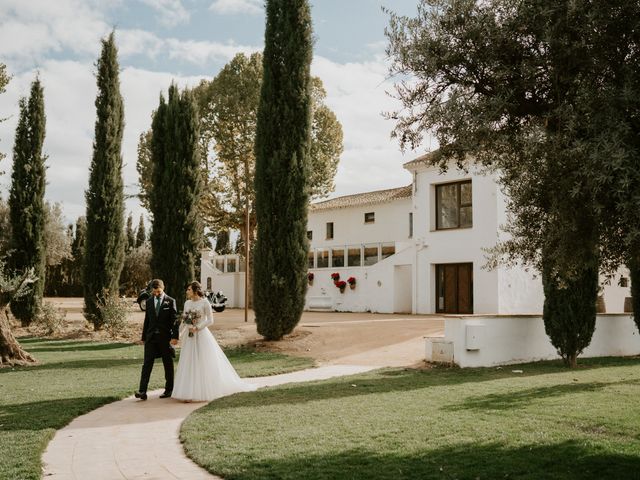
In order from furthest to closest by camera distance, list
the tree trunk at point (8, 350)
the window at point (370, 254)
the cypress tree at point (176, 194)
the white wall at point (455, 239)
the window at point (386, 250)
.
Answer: the window at point (370, 254) → the window at point (386, 250) → the white wall at point (455, 239) → the cypress tree at point (176, 194) → the tree trunk at point (8, 350)

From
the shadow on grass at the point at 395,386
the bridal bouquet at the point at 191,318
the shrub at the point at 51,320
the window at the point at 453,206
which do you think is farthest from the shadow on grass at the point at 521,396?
the shrub at the point at 51,320

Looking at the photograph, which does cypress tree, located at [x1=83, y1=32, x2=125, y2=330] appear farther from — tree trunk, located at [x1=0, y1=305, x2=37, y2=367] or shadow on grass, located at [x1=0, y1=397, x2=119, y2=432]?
shadow on grass, located at [x1=0, y1=397, x2=119, y2=432]

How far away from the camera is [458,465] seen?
20.4ft

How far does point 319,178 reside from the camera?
37.4 meters

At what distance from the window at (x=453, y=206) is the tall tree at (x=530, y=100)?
20.3m

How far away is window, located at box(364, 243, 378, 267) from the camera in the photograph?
114 feet

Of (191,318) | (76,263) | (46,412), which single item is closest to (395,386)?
(191,318)

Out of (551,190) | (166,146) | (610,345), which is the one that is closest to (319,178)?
(166,146)

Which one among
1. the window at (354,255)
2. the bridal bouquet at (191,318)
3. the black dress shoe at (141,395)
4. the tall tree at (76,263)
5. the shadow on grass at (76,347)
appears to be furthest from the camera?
the tall tree at (76,263)

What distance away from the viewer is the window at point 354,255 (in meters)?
35.4

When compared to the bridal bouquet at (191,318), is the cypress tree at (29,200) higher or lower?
higher

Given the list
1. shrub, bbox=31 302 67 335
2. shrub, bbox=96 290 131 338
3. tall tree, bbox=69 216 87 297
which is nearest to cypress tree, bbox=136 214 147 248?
tall tree, bbox=69 216 87 297

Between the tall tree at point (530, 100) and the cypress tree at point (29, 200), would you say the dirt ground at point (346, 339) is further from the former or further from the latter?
the tall tree at point (530, 100)

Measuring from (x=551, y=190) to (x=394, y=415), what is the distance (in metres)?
3.81
